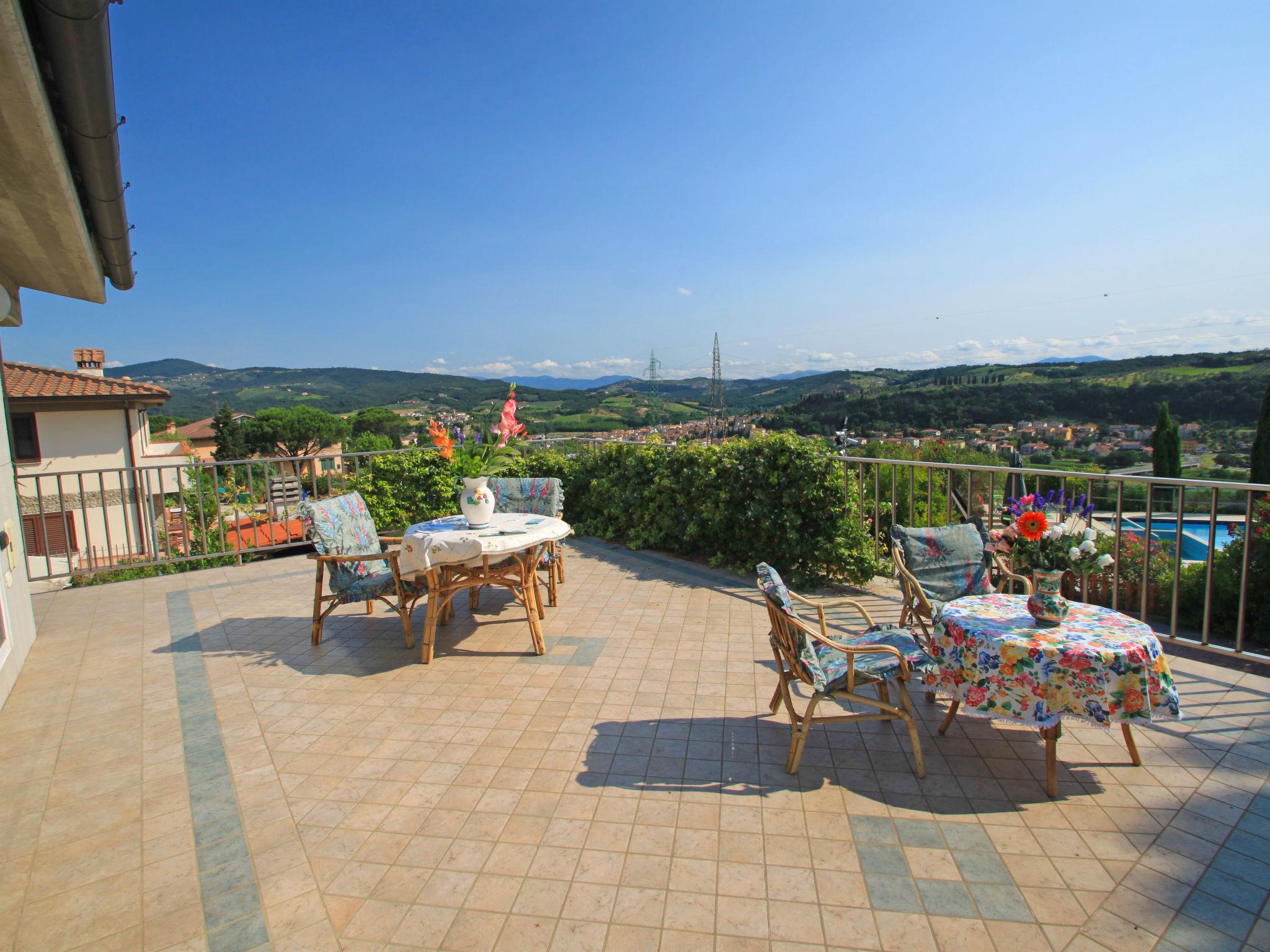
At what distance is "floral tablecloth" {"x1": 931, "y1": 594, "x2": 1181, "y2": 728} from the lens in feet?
7.40

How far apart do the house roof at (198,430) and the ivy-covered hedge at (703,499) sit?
47304mm

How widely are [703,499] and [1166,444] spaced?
52.4 feet

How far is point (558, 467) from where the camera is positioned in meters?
7.64

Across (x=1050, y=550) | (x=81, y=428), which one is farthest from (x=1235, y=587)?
(x=81, y=428)

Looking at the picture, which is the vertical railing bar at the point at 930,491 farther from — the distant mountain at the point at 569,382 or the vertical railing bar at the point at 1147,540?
the distant mountain at the point at 569,382

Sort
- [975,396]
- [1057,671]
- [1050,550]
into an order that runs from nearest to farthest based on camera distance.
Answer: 1. [1057,671]
2. [1050,550]
3. [975,396]

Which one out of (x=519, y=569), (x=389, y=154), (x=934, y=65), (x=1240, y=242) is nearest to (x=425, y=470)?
(x=519, y=569)

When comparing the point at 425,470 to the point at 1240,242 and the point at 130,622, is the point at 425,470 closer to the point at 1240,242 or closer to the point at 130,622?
the point at 130,622

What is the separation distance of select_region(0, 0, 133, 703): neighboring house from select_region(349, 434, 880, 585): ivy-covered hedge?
3.23m

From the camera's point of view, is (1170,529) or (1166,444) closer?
(1170,529)

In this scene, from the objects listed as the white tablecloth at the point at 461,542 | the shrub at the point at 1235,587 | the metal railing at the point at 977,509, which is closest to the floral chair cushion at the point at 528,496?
the white tablecloth at the point at 461,542

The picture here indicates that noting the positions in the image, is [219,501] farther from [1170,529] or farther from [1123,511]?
[1170,529]

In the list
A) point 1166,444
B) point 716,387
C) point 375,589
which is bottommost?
point 1166,444

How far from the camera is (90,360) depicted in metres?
21.6
